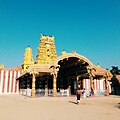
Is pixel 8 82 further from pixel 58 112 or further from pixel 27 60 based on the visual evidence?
pixel 58 112

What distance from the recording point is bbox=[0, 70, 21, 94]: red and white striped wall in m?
31.0

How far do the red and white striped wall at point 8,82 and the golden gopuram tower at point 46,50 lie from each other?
40.3 feet

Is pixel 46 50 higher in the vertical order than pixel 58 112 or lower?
higher

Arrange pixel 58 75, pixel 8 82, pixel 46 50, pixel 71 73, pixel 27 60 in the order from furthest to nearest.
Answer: pixel 46 50 < pixel 27 60 < pixel 8 82 < pixel 58 75 < pixel 71 73

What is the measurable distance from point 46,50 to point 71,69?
707 inches

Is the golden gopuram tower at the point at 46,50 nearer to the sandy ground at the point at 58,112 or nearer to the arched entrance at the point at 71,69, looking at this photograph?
the arched entrance at the point at 71,69

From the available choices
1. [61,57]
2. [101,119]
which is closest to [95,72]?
[61,57]

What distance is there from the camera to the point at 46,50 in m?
45.8

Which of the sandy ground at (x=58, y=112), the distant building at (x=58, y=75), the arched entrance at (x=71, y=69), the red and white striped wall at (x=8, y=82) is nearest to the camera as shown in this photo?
the sandy ground at (x=58, y=112)

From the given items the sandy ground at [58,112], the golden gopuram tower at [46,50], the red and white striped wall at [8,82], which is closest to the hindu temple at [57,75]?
the golden gopuram tower at [46,50]

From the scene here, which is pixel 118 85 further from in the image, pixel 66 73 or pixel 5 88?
pixel 5 88

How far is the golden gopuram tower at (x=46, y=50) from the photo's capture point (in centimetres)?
4410

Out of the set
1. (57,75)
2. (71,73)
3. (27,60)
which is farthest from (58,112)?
(27,60)

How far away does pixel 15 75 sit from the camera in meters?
32.2
